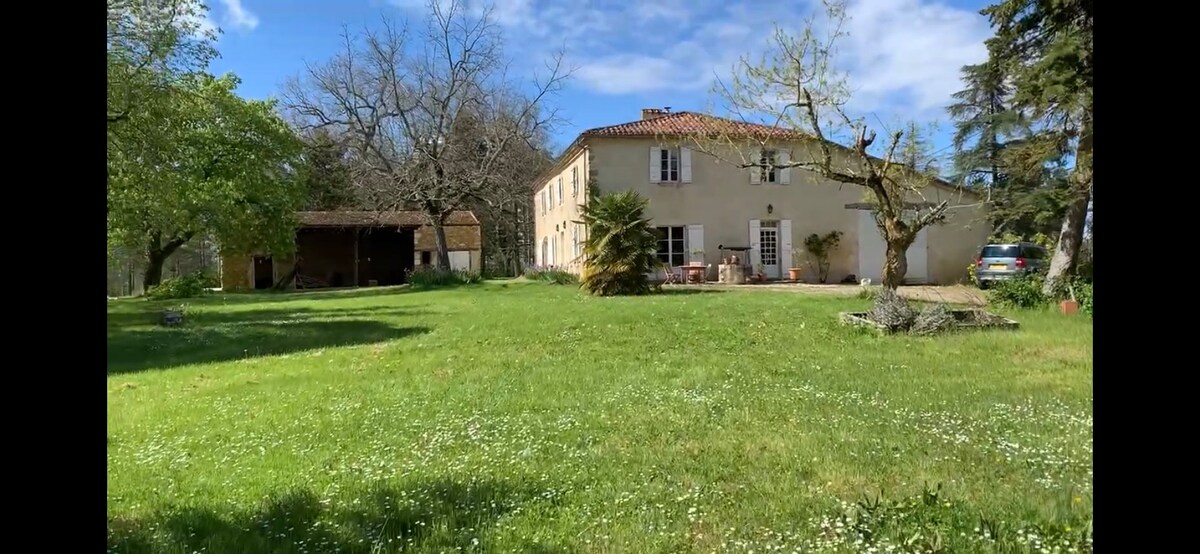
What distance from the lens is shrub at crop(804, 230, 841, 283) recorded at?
2380cm

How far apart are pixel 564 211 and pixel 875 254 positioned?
1115cm

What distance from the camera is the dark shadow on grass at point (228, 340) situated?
10203 mm

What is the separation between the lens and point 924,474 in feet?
12.6

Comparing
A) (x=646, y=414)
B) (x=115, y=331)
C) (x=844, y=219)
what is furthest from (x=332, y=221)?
(x=646, y=414)

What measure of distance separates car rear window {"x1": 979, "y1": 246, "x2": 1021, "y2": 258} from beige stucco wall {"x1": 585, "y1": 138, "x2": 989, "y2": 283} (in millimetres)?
4309

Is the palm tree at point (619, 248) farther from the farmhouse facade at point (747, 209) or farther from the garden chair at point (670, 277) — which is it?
the farmhouse facade at point (747, 209)

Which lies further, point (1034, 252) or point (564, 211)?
point (564, 211)

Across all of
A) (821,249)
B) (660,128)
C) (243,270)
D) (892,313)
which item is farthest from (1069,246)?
(243,270)

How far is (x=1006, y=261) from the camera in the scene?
60.8 ft

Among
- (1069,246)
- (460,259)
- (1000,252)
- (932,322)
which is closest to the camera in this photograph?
(932,322)

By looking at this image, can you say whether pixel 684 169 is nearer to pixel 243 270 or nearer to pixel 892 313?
pixel 892 313
